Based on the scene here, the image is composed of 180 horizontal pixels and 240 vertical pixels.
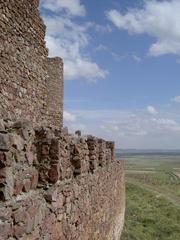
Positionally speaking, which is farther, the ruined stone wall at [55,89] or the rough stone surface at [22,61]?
the ruined stone wall at [55,89]

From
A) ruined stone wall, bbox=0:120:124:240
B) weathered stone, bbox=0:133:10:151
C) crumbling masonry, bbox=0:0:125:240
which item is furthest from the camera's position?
crumbling masonry, bbox=0:0:125:240

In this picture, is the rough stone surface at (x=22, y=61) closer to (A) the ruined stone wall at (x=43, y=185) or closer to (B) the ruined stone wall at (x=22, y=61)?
(B) the ruined stone wall at (x=22, y=61)

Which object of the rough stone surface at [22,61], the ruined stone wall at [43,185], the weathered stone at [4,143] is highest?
the rough stone surface at [22,61]

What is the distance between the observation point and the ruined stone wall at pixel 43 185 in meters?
4.41

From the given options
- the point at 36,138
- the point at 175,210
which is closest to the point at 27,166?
the point at 36,138

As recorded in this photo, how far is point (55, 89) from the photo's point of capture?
16562 mm

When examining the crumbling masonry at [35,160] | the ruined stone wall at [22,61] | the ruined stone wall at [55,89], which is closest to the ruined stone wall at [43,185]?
the crumbling masonry at [35,160]

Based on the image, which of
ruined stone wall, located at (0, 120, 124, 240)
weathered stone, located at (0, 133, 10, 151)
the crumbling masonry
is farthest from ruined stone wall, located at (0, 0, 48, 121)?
weathered stone, located at (0, 133, 10, 151)

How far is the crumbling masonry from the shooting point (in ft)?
15.1

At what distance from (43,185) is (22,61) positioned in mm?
5011

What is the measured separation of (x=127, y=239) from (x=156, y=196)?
18.9 m

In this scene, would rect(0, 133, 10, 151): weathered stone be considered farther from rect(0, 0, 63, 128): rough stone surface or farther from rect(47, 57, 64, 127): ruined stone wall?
rect(47, 57, 64, 127): ruined stone wall

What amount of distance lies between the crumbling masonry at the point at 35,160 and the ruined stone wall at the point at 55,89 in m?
4.16

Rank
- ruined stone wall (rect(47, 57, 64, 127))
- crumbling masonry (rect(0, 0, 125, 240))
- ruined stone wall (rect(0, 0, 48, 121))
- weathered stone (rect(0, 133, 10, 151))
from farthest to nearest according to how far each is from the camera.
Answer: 1. ruined stone wall (rect(47, 57, 64, 127))
2. ruined stone wall (rect(0, 0, 48, 121))
3. crumbling masonry (rect(0, 0, 125, 240))
4. weathered stone (rect(0, 133, 10, 151))
